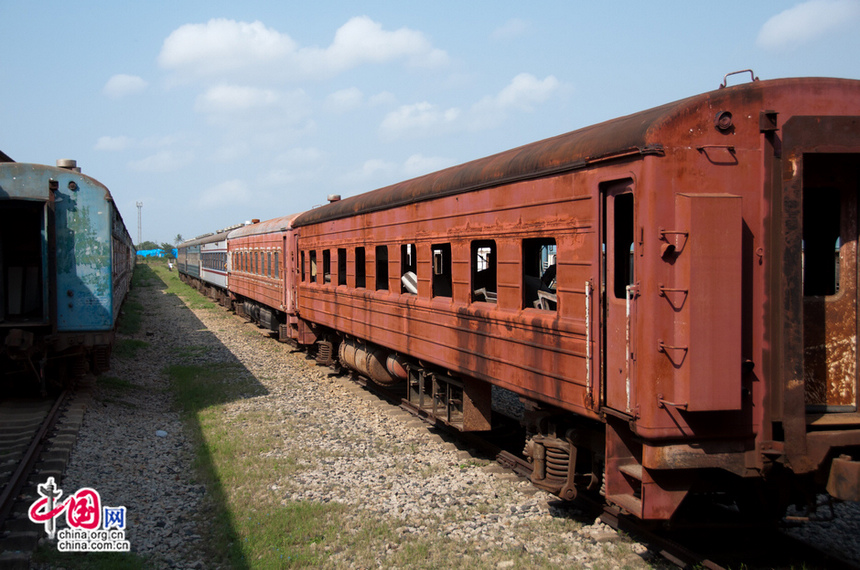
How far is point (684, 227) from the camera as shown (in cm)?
455

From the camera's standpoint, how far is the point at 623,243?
17.6 ft

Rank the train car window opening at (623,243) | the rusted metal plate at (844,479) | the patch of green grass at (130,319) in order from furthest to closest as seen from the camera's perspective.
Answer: the patch of green grass at (130,319) → the train car window opening at (623,243) → the rusted metal plate at (844,479)

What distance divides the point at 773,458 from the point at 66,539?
5701 mm

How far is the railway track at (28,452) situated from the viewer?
5672mm

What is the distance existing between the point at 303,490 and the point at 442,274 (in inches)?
144

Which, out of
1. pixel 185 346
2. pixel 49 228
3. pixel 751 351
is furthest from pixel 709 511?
pixel 185 346

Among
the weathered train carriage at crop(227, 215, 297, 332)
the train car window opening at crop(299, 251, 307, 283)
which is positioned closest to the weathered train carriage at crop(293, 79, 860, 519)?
the train car window opening at crop(299, 251, 307, 283)

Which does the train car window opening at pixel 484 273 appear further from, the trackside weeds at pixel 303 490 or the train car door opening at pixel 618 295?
the train car door opening at pixel 618 295

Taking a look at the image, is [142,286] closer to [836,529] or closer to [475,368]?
[475,368]

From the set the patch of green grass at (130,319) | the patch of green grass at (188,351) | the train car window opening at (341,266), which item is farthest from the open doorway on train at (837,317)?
the patch of green grass at (130,319)

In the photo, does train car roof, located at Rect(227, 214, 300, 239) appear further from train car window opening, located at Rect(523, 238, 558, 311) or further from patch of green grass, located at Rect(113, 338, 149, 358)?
train car window opening, located at Rect(523, 238, 558, 311)

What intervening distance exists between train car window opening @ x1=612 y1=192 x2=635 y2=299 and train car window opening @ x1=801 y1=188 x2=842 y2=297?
1.24m

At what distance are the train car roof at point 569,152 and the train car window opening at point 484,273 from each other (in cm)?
70

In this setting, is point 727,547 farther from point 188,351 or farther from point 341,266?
point 188,351
